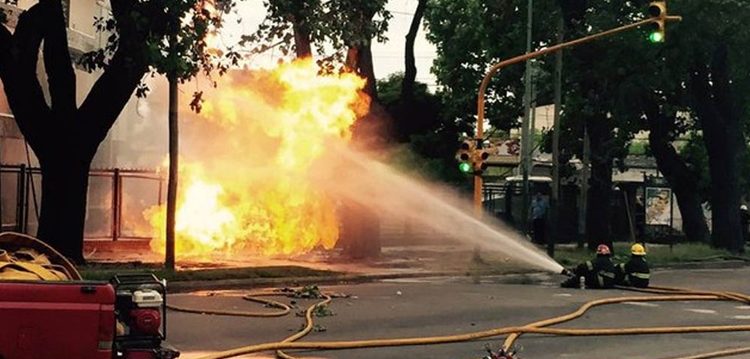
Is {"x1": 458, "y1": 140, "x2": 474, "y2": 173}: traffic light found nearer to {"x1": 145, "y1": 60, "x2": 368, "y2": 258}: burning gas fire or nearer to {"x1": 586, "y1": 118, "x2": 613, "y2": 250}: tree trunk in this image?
{"x1": 145, "y1": 60, "x2": 368, "y2": 258}: burning gas fire

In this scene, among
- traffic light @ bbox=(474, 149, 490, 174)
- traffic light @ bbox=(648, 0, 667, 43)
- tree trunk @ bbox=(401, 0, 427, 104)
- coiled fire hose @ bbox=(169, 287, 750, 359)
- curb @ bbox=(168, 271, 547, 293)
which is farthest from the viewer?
tree trunk @ bbox=(401, 0, 427, 104)

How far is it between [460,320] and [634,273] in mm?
5878

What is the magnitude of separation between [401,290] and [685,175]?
66.3 feet

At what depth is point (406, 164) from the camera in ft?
94.0

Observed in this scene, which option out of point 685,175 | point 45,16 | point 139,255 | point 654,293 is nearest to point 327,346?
point 654,293

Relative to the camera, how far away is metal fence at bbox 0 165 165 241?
23.2m

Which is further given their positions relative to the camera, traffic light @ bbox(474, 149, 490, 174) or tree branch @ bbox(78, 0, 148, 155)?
traffic light @ bbox(474, 149, 490, 174)

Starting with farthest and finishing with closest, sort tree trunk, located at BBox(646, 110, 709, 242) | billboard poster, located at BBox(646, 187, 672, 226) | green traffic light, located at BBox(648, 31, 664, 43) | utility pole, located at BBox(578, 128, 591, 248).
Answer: billboard poster, located at BBox(646, 187, 672, 226)
tree trunk, located at BBox(646, 110, 709, 242)
utility pole, located at BBox(578, 128, 591, 248)
green traffic light, located at BBox(648, 31, 664, 43)

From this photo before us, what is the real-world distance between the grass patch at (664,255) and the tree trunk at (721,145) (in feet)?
2.72

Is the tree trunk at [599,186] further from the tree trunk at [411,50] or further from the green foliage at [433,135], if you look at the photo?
the green foliage at [433,135]

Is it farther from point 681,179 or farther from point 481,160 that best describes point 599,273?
point 681,179

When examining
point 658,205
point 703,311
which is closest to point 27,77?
point 703,311

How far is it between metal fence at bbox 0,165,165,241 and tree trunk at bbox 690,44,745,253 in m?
16.3

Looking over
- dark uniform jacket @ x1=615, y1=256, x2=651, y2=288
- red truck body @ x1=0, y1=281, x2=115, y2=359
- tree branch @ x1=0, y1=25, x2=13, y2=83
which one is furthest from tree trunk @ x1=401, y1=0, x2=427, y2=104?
red truck body @ x1=0, y1=281, x2=115, y2=359
